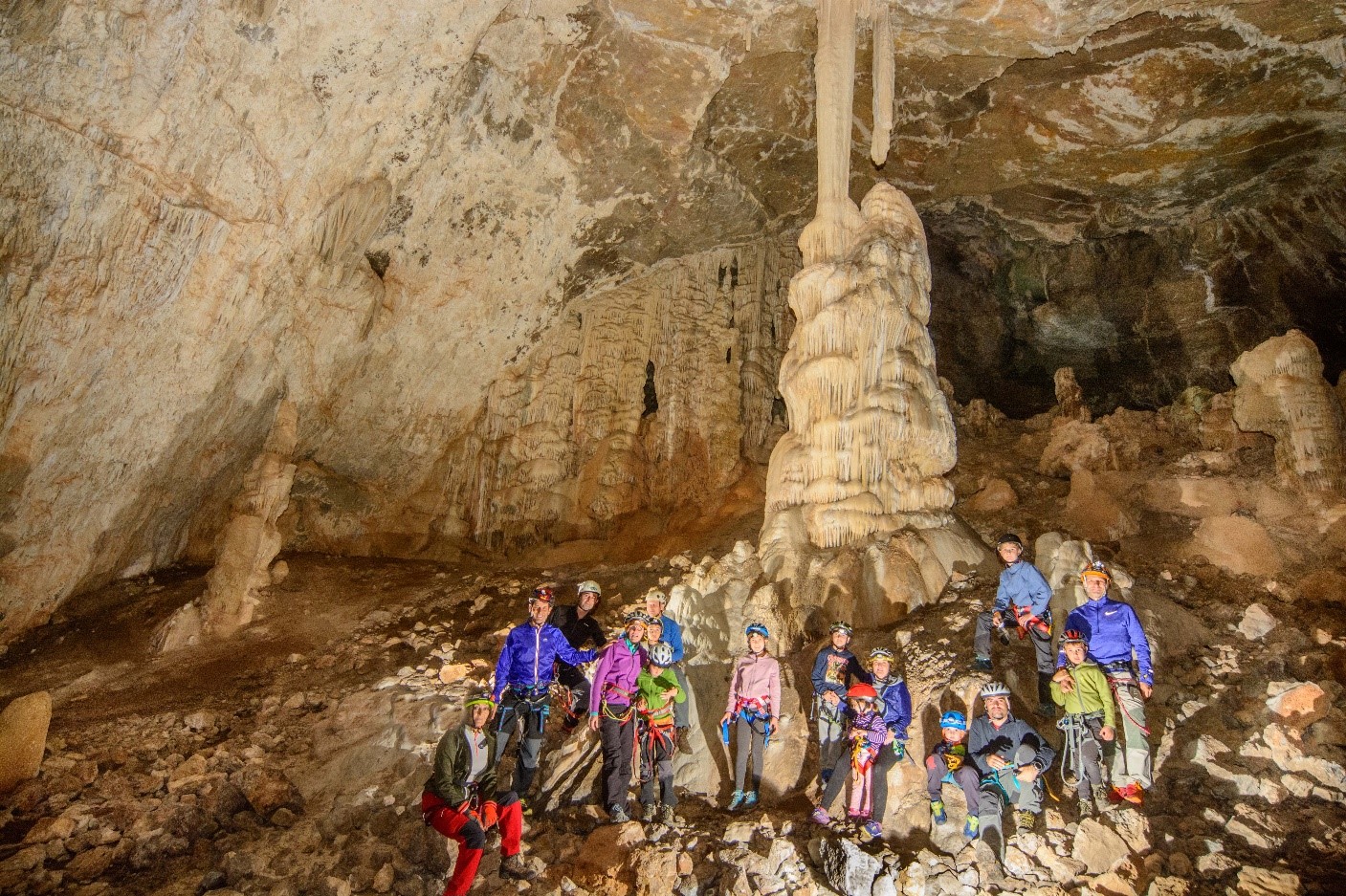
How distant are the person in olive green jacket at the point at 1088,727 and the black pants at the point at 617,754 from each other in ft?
8.96

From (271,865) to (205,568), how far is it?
7.00 meters

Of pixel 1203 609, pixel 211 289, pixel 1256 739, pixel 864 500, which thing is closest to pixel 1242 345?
pixel 1203 609

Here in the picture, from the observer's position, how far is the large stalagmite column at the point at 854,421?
764 centimetres

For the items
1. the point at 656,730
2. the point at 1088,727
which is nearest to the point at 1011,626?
the point at 1088,727

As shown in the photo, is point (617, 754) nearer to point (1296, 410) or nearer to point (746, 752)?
point (746, 752)

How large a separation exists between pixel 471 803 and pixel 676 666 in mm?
1607

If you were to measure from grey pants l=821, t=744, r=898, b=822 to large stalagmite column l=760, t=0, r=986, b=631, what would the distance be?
2.23 m

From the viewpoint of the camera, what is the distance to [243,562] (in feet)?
30.5

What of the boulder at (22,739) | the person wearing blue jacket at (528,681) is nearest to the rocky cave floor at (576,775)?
the boulder at (22,739)

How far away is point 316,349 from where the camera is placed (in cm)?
1066

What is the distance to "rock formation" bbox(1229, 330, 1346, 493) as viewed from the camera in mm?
8031

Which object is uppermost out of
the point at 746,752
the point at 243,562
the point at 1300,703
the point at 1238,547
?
the point at 1238,547

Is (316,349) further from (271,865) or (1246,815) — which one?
(1246,815)

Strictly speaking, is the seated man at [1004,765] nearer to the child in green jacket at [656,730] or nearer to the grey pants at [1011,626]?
the grey pants at [1011,626]
